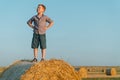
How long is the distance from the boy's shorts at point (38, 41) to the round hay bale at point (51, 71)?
2.66 ft

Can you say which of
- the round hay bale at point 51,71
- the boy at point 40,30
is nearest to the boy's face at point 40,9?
the boy at point 40,30

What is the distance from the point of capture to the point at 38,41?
1151 centimetres

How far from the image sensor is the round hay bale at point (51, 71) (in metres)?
10.3

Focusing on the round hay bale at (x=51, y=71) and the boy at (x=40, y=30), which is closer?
the round hay bale at (x=51, y=71)

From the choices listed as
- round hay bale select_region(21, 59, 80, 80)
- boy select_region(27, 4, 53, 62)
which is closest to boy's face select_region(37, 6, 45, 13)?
boy select_region(27, 4, 53, 62)

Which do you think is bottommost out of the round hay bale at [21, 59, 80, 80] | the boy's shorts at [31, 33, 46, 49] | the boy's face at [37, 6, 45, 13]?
the round hay bale at [21, 59, 80, 80]

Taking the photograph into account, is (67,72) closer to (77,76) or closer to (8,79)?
(77,76)

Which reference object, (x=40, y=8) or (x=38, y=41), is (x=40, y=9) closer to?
(x=40, y=8)

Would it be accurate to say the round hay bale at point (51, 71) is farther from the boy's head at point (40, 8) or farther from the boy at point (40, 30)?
the boy's head at point (40, 8)

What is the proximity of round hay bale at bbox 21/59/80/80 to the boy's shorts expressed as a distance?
2.66 ft

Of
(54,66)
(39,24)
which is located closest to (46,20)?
(39,24)

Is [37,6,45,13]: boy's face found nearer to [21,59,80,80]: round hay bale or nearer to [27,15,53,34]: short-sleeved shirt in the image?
[27,15,53,34]: short-sleeved shirt

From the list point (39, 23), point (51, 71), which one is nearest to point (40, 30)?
point (39, 23)

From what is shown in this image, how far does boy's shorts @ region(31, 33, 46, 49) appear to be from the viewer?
37.4ft
